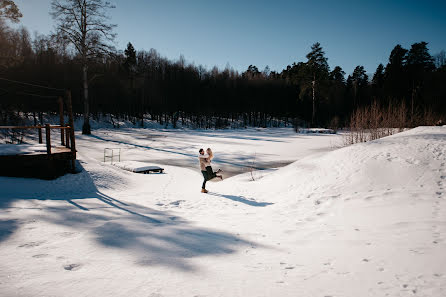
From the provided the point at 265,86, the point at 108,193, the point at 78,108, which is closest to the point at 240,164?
the point at 108,193

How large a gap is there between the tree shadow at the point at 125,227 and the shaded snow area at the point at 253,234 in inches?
1.1

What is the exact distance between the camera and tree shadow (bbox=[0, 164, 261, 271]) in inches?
130

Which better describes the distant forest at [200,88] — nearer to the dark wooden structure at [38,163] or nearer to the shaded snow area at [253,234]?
the dark wooden structure at [38,163]

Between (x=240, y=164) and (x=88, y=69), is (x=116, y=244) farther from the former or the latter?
(x=88, y=69)

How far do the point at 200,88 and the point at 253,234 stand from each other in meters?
55.8

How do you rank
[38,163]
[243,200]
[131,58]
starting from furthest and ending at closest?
1. [131,58]
2. [38,163]
3. [243,200]

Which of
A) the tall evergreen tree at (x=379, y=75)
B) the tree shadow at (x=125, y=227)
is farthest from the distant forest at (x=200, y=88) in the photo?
the tree shadow at (x=125, y=227)

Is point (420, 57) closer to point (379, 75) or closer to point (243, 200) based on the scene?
point (379, 75)

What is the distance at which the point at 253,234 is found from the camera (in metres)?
4.23

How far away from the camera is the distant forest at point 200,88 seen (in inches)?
1415

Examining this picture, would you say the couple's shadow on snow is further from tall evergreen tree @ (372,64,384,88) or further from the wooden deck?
tall evergreen tree @ (372,64,384,88)

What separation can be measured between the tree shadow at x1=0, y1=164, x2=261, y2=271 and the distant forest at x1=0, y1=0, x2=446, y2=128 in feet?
63.2

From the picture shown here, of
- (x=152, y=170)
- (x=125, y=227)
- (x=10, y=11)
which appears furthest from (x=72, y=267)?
(x=10, y=11)

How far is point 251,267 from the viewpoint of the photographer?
2.97 m
